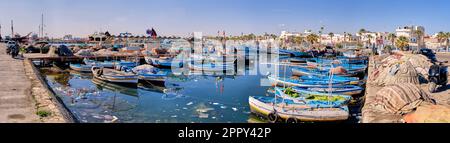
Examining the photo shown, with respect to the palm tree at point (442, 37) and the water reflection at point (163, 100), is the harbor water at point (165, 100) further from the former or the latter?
the palm tree at point (442, 37)

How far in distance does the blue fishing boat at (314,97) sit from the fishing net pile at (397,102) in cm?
403

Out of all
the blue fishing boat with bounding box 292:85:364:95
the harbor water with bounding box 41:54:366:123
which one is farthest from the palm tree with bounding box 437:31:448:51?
the blue fishing boat with bounding box 292:85:364:95

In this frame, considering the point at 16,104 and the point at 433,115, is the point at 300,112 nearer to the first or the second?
the point at 433,115

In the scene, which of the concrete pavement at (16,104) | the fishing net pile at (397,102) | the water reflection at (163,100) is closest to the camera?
the concrete pavement at (16,104)

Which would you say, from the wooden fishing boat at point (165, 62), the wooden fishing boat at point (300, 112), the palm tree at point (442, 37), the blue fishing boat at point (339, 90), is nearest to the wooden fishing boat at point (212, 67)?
the wooden fishing boat at point (165, 62)

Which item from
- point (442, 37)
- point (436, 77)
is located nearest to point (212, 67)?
point (436, 77)

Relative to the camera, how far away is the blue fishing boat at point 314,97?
2125 cm

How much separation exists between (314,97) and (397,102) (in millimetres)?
8990

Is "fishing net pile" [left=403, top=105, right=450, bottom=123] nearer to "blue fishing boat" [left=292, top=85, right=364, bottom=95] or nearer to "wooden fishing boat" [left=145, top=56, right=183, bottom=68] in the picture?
"blue fishing boat" [left=292, top=85, right=364, bottom=95]

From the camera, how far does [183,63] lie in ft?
169

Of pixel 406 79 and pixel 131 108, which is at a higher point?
pixel 406 79
